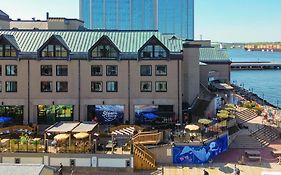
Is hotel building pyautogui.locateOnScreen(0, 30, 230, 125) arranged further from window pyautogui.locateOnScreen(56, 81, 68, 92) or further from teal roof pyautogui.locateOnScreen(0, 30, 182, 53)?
teal roof pyautogui.locateOnScreen(0, 30, 182, 53)

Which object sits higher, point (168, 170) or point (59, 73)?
point (59, 73)

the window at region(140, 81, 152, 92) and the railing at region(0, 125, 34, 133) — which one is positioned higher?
the window at region(140, 81, 152, 92)

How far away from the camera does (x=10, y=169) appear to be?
29.6 meters

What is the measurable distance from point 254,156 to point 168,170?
32.5ft

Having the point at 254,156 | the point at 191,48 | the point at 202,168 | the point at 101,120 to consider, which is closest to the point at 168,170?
the point at 202,168

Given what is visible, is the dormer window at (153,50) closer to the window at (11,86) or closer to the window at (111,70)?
the window at (111,70)

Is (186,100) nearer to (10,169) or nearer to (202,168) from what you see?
(202,168)

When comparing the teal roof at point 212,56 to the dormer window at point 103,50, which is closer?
the dormer window at point 103,50

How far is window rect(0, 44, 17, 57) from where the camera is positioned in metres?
55.3

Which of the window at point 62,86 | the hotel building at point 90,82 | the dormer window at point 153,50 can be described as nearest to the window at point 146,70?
the hotel building at point 90,82

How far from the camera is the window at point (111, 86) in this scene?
182 feet

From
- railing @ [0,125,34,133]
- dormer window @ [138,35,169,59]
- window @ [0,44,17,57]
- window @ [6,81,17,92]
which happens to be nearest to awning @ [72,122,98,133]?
railing @ [0,125,34,133]

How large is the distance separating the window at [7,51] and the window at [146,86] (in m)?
16.2

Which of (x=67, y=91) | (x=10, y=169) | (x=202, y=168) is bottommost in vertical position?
(x=202, y=168)
